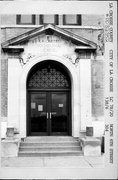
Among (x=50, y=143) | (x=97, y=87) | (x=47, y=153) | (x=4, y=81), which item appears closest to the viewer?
(x=47, y=153)

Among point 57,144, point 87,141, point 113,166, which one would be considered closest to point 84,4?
point 113,166

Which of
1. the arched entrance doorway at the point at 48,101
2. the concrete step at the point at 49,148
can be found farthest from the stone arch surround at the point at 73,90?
the concrete step at the point at 49,148

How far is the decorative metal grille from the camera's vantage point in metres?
13.1

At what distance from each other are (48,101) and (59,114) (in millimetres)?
787

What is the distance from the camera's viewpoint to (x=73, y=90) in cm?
1268

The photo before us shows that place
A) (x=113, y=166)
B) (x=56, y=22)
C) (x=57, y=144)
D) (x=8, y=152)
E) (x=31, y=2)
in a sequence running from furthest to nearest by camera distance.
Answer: (x=56, y=22)
(x=57, y=144)
(x=8, y=152)
(x=31, y=2)
(x=113, y=166)

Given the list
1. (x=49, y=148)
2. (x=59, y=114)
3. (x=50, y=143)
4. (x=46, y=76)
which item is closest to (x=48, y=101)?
(x=59, y=114)

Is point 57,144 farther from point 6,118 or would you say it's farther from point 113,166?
point 113,166

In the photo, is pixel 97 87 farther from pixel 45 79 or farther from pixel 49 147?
pixel 49 147

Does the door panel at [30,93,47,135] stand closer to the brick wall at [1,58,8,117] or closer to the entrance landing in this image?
the entrance landing

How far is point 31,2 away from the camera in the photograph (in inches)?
252

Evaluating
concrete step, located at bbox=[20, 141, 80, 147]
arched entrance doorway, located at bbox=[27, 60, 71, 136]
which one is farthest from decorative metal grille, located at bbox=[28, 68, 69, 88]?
concrete step, located at bbox=[20, 141, 80, 147]

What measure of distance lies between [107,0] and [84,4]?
50 cm

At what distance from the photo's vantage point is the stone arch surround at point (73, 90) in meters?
12.3
